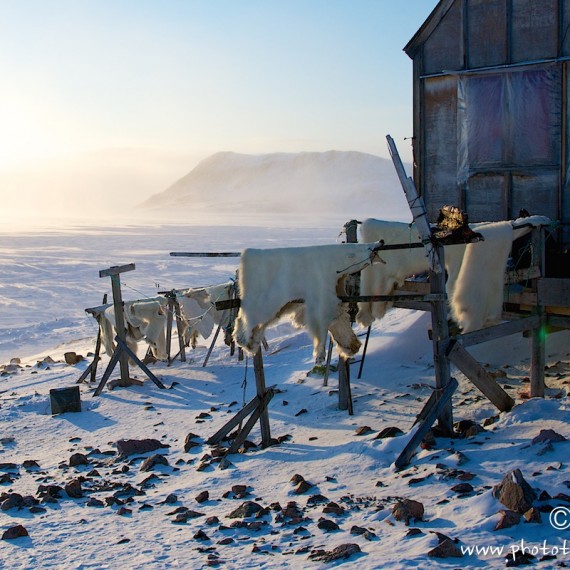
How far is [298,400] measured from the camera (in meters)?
12.2

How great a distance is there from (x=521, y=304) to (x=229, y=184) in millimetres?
155126

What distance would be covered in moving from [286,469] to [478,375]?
2.45 m

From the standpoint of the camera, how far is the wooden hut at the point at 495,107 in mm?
11805

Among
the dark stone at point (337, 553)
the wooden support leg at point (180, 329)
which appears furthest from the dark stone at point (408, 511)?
the wooden support leg at point (180, 329)

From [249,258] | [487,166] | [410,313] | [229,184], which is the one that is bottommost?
[410,313]

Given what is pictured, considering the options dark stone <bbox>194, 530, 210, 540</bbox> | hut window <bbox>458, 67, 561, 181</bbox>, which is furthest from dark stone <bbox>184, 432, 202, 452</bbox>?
hut window <bbox>458, 67, 561, 181</bbox>

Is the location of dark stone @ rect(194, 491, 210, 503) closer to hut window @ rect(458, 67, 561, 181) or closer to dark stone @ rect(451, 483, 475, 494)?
dark stone @ rect(451, 483, 475, 494)

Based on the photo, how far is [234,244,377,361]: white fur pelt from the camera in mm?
8758

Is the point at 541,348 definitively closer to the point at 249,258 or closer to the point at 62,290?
the point at 249,258

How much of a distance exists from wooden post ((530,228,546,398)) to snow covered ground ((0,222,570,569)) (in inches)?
11.0

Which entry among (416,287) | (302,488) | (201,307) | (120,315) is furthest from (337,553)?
(201,307)

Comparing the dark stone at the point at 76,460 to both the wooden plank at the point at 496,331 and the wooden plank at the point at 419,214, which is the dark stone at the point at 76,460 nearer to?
the wooden plank at the point at 496,331

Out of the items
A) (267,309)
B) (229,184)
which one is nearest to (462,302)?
(267,309)

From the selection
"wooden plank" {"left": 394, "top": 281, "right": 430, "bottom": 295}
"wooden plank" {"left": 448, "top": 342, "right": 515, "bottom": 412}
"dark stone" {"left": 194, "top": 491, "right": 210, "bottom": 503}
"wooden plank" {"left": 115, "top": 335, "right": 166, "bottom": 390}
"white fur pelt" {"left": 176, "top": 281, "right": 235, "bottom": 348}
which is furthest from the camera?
"white fur pelt" {"left": 176, "top": 281, "right": 235, "bottom": 348}
